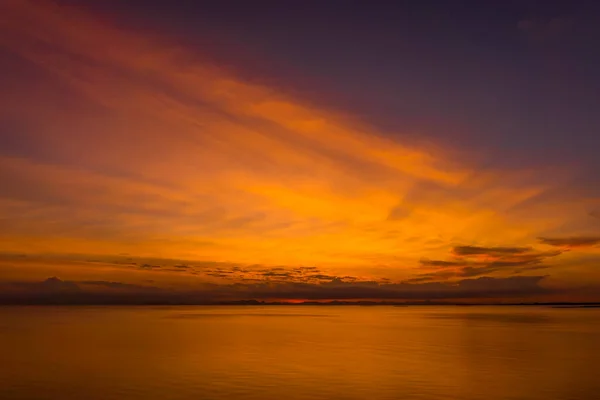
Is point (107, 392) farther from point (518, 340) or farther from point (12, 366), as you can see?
point (518, 340)

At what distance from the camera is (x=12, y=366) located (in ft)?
136

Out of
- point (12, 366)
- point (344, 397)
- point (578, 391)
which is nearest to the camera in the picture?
point (344, 397)

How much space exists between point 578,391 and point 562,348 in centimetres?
2647

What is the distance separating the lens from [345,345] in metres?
59.9

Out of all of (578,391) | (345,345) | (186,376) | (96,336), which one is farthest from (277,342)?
(578,391)

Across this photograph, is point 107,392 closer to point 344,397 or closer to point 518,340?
point 344,397

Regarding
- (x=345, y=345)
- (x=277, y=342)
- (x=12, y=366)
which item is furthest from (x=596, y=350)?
(x=12, y=366)

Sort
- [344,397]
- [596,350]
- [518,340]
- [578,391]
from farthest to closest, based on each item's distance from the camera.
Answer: [518,340]
[596,350]
[578,391]
[344,397]

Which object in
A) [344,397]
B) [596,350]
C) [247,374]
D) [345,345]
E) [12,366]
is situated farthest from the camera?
[345,345]

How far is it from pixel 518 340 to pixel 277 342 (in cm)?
2712

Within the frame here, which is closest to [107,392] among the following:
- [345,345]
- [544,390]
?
[544,390]

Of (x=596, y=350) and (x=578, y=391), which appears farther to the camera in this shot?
(x=596, y=350)

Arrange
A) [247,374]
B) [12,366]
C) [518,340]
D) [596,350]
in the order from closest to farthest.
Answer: [247,374] < [12,366] < [596,350] < [518,340]

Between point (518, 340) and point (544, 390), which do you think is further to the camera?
point (518, 340)
